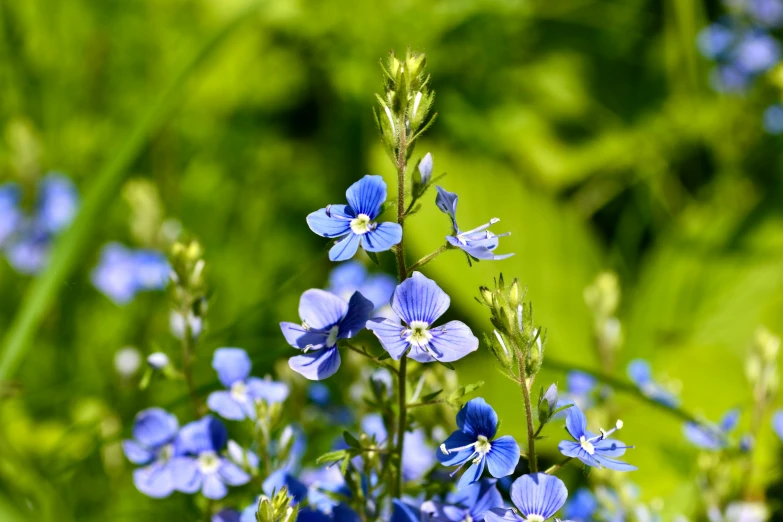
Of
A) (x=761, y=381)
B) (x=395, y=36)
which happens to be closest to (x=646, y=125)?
(x=395, y=36)

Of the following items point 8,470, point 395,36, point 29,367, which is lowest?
point 8,470

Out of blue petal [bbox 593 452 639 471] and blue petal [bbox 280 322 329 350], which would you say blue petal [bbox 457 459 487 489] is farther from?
blue petal [bbox 280 322 329 350]

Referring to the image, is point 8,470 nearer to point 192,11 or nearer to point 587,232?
point 587,232

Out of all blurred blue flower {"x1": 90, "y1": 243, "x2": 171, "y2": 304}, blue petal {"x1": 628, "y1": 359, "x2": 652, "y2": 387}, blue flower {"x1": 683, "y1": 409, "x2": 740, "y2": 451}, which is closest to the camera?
blue flower {"x1": 683, "y1": 409, "x2": 740, "y2": 451}

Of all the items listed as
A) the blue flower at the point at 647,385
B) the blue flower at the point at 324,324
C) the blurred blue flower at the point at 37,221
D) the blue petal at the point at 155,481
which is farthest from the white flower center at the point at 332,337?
the blurred blue flower at the point at 37,221

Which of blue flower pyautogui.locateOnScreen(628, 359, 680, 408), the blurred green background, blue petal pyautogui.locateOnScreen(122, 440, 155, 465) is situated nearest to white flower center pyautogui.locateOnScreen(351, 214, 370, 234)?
blue petal pyautogui.locateOnScreen(122, 440, 155, 465)

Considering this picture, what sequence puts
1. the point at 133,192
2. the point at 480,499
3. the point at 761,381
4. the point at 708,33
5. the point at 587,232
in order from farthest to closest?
the point at 708,33 < the point at 587,232 < the point at 133,192 < the point at 761,381 < the point at 480,499
